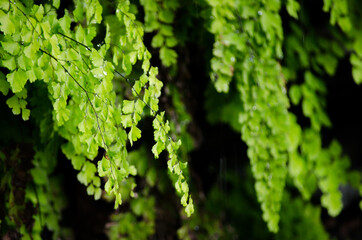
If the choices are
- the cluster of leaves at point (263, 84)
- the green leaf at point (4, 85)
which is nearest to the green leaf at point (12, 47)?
the green leaf at point (4, 85)

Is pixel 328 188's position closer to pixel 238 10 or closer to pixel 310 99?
pixel 310 99

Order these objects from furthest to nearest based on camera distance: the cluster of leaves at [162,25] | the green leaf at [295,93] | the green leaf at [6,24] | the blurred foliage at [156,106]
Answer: the green leaf at [295,93] < the cluster of leaves at [162,25] < the blurred foliage at [156,106] < the green leaf at [6,24]

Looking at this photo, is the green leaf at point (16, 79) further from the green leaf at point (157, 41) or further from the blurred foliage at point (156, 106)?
the green leaf at point (157, 41)

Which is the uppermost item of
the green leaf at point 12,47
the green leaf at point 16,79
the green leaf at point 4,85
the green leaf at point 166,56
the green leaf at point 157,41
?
the green leaf at point 12,47

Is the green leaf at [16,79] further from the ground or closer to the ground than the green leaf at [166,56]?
further from the ground

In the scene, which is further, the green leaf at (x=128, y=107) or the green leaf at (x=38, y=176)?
the green leaf at (x=38, y=176)

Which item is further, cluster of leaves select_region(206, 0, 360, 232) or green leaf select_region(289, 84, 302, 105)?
green leaf select_region(289, 84, 302, 105)

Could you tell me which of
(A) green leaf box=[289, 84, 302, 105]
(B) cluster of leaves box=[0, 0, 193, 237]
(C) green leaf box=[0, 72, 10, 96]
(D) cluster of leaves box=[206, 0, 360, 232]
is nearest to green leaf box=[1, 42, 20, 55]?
(B) cluster of leaves box=[0, 0, 193, 237]

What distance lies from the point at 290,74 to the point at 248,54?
55cm

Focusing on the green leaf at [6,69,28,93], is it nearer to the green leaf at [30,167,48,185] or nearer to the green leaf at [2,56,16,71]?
the green leaf at [2,56,16,71]

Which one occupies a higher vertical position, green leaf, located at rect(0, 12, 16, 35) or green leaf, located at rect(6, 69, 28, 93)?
green leaf, located at rect(0, 12, 16, 35)

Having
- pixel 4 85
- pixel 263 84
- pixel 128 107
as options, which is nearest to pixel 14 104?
pixel 4 85

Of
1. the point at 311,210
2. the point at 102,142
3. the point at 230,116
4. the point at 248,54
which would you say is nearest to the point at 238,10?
the point at 248,54

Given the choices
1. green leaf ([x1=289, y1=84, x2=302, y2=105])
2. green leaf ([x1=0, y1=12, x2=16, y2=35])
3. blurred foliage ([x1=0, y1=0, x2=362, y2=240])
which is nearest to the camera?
green leaf ([x1=0, y1=12, x2=16, y2=35])
